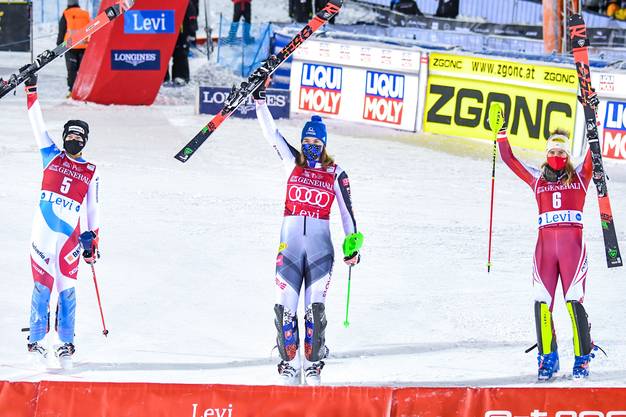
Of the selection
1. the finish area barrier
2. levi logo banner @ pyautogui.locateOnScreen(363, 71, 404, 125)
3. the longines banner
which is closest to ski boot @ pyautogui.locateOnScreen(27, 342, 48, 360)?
the finish area barrier

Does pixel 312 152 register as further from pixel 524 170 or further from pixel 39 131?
pixel 39 131

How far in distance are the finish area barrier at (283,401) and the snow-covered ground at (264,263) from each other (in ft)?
9.21

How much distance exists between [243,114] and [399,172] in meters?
3.89

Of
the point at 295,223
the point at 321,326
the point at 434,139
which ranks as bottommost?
the point at 434,139

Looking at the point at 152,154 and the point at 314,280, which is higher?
the point at 314,280

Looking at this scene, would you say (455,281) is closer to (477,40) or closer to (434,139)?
(434,139)

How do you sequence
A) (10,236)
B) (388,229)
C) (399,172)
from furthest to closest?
1. (399,172)
2. (388,229)
3. (10,236)

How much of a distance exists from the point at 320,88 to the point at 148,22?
309 centimetres

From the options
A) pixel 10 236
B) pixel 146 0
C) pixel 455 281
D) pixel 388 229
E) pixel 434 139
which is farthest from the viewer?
pixel 146 0

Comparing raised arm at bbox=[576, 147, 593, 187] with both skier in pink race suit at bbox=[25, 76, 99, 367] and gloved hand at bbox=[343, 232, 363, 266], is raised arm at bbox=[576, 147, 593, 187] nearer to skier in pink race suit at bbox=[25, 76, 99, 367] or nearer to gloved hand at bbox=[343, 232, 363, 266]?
gloved hand at bbox=[343, 232, 363, 266]

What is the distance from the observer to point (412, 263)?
14648 millimetres

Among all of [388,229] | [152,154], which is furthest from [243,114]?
[388,229]

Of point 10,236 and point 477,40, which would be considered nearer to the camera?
point 10,236

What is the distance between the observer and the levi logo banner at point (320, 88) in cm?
2259
